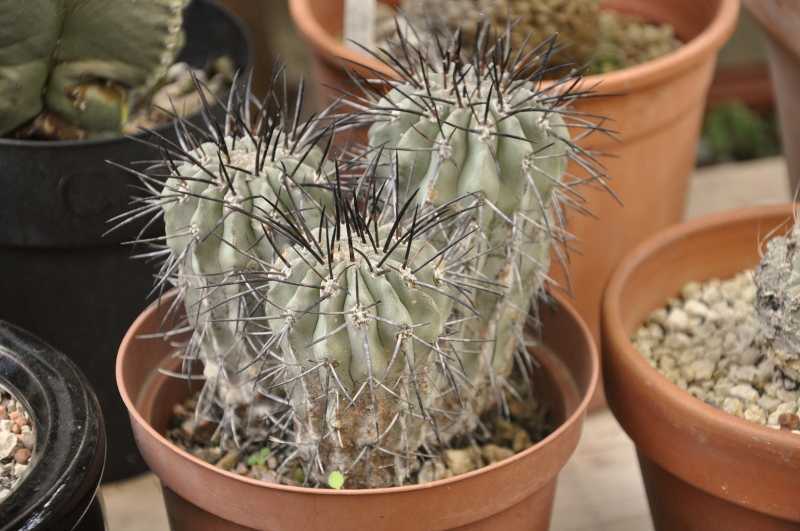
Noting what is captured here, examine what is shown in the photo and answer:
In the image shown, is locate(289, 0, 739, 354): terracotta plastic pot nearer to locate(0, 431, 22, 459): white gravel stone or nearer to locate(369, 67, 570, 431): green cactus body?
A: locate(369, 67, 570, 431): green cactus body

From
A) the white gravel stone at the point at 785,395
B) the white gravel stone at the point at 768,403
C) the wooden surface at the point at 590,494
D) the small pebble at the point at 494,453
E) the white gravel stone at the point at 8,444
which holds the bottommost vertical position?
the wooden surface at the point at 590,494

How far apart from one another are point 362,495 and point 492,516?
160 mm

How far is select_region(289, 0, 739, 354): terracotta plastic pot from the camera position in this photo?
1.25m

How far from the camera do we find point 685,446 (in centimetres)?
91

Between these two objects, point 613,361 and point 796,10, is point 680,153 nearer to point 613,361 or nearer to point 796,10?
point 796,10

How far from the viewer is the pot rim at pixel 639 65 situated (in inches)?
47.6

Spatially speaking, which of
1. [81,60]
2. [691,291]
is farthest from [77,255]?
[691,291]

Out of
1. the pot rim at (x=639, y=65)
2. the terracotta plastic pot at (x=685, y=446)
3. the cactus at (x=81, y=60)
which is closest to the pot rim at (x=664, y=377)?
the terracotta plastic pot at (x=685, y=446)

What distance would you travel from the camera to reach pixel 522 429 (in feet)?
3.63

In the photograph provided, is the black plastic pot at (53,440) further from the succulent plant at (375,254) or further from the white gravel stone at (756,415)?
the white gravel stone at (756,415)

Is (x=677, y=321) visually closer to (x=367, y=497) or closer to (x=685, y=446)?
(x=685, y=446)

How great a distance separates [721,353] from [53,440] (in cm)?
82

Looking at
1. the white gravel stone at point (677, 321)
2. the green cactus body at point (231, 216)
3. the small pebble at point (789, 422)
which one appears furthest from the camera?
the white gravel stone at point (677, 321)

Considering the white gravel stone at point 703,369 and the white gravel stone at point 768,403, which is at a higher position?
the white gravel stone at point 768,403
